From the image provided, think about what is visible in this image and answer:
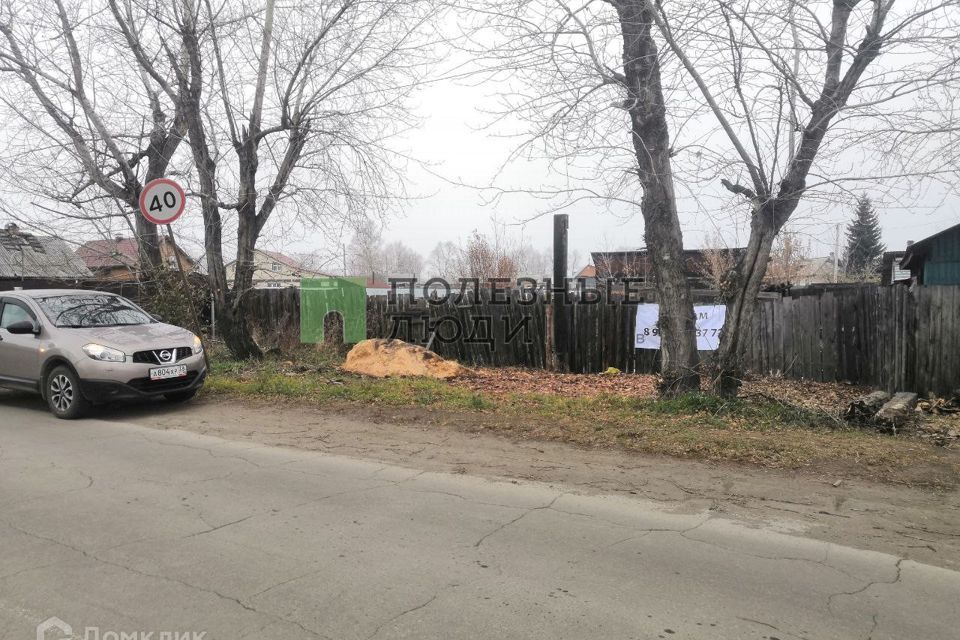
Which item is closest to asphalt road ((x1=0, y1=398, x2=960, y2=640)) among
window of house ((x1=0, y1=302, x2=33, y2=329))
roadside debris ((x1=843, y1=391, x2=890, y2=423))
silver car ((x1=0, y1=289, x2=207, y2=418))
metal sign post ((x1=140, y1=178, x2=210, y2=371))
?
silver car ((x1=0, y1=289, x2=207, y2=418))

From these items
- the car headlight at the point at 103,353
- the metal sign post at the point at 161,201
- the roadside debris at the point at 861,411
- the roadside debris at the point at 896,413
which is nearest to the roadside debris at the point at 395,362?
the metal sign post at the point at 161,201

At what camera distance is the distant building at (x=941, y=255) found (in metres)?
16.1

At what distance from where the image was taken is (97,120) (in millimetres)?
12211

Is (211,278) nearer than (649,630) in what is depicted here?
No

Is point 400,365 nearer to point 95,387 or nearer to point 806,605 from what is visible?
point 95,387

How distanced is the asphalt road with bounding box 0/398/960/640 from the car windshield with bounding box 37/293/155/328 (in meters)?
3.66

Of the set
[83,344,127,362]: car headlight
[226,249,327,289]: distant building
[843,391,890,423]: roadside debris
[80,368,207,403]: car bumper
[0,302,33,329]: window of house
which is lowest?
[843,391,890,423]: roadside debris

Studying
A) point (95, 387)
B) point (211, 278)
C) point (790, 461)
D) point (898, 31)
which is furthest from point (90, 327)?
point (898, 31)

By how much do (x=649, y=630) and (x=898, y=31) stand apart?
721 cm

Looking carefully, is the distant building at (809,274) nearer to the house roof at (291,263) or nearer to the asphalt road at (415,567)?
the house roof at (291,263)

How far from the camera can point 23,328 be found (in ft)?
27.3

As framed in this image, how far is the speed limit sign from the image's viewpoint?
371 inches

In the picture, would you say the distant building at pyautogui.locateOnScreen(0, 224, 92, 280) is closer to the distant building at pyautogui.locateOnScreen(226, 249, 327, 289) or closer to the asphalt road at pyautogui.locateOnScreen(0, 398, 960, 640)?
the distant building at pyautogui.locateOnScreen(226, 249, 327, 289)

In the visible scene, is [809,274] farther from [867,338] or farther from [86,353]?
[86,353]
